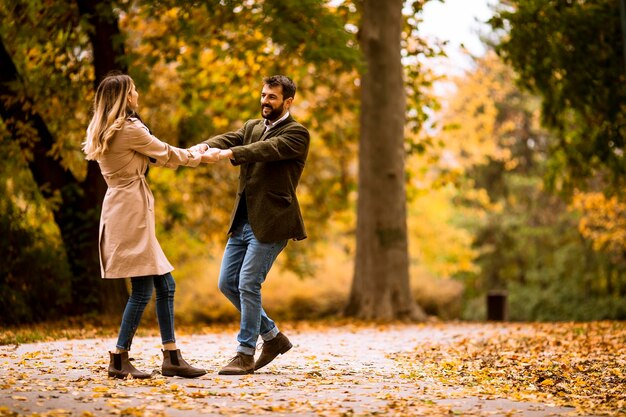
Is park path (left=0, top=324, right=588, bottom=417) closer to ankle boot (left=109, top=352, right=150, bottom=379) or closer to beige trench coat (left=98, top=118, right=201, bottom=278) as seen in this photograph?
ankle boot (left=109, top=352, right=150, bottom=379)

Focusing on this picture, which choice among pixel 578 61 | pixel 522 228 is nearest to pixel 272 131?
pixel 578 61

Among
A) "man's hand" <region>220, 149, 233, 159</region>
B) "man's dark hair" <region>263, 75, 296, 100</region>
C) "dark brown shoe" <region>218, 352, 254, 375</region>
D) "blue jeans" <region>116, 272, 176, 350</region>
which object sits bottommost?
"dark brown shoe" <region>218, 352, 254, 375</region>

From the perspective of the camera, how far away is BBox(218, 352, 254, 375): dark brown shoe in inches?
285

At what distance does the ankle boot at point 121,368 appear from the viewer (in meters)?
6.84

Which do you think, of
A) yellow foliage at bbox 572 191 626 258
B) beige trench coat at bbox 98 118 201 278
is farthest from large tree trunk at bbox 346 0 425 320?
yellow foliage at bbox 572 191 626 258

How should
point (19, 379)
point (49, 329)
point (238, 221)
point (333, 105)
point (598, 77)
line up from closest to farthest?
point (19, 379) < point (238, 221) < point (49, 329) < point (598, 77) < point (333, 105)

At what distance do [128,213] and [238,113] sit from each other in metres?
11.7

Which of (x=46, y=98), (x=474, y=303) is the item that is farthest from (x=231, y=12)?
(x=474, y=303)

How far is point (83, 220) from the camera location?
1412 centimetres

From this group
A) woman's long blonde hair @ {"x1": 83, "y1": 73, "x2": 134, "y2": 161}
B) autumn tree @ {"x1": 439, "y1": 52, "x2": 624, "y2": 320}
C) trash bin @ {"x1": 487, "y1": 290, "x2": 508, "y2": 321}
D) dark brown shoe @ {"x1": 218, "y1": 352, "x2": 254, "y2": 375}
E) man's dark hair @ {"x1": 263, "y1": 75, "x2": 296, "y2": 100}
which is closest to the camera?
woman's long blonde hair @ {"x1": 83, "y1": 73, "x2": 134, "y2": 161}

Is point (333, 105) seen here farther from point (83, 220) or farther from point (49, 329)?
point (49, 329)

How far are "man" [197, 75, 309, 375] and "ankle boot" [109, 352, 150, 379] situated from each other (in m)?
0.70

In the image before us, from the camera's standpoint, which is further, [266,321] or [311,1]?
[311,1]

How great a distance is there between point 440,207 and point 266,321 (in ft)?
80.1
